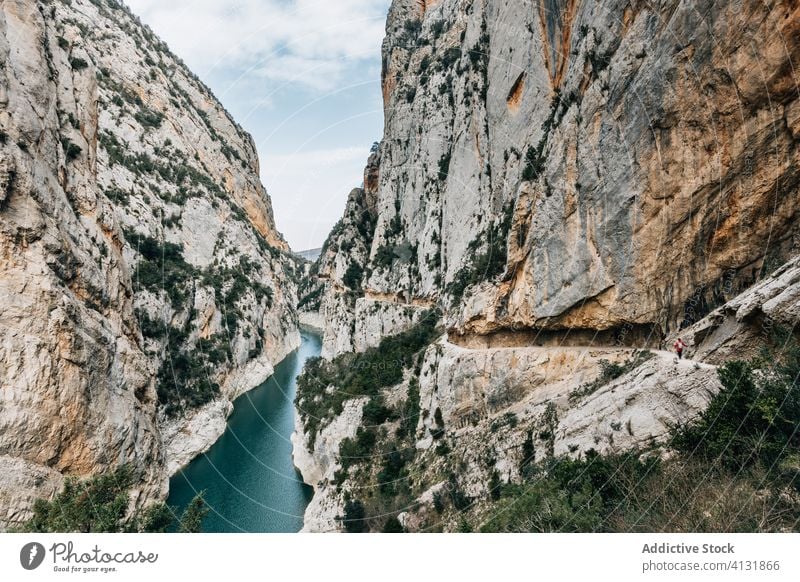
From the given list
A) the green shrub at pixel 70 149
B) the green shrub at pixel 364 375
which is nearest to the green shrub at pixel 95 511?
the green shrub at pixel 70 149

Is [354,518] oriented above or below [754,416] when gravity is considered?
below

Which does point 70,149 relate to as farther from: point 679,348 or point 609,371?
point 679,348

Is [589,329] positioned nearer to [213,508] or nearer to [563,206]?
[563,206]

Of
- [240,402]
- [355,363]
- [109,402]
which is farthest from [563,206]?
[240,402]

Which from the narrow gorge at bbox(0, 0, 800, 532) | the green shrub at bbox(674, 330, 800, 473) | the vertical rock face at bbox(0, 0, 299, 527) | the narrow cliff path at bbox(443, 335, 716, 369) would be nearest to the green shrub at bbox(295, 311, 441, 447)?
the narrow gorge at bbox(0, 0, 800, 532)

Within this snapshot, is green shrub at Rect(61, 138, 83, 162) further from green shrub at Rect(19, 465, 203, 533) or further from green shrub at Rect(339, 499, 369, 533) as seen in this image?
green shrub at Rect(339, 499, 369, 533)

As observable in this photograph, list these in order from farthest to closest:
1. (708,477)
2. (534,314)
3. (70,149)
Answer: (534,314), (70,149), (708,477)

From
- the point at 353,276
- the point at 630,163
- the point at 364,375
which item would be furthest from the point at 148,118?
the point at 630,163
